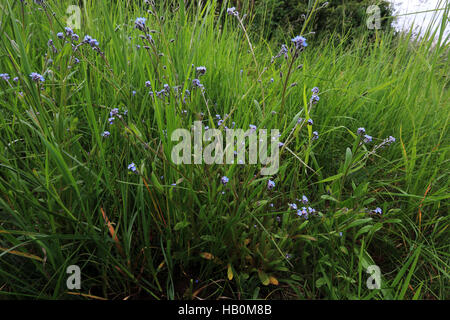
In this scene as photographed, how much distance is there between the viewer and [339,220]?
122cm

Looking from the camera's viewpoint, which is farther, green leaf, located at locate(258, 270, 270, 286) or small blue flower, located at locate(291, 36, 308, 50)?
green leaf, located at locate(258, 270, 270, 286)

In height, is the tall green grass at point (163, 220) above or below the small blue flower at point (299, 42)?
below

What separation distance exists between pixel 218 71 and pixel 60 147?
1136 millimetres

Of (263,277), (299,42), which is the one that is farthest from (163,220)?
(299,42)

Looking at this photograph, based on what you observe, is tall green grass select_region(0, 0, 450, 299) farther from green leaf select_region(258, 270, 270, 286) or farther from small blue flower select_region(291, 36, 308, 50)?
small blue flower select_region(291, 36, 308, 50)

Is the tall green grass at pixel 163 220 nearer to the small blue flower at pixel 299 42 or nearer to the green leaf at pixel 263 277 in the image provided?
the green leaf at pixel 263 277

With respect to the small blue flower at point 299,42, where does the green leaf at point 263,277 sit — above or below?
below

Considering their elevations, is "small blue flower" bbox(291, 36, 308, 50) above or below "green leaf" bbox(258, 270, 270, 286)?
above

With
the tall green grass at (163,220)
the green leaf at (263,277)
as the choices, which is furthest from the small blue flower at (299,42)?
the green leaf at (263,277)

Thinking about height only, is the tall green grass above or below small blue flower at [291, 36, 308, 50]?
below

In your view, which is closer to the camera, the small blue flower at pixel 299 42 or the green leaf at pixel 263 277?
the small blue flower at pixel 299 42

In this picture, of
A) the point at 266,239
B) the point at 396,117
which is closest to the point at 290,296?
the point at 266,239

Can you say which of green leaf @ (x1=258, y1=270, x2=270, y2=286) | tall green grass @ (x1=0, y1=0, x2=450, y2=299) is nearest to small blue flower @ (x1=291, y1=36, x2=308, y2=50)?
tall green grass @ (x1=0, y1=0, x2=450, y2=299)
